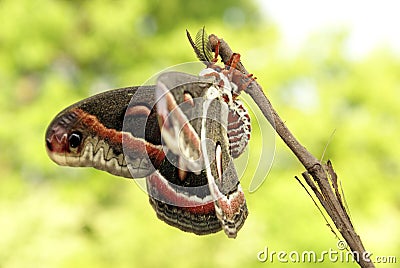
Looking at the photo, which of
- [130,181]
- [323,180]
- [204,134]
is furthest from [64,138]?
[130,181]

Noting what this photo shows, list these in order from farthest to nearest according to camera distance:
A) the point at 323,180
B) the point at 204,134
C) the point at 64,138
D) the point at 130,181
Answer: the point at 130,181
the point at 64,138
the point at 204,134
the point at 323,180

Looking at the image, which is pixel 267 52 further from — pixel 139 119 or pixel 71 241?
pixel 139 119

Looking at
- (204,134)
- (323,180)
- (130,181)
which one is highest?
(130,181)

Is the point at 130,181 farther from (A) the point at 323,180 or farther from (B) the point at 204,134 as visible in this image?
(A) the point at 323,180

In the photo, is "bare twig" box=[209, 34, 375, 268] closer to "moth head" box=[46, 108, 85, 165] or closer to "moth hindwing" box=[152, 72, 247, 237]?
"moth hindwing" box=[152, 72, 247, 237]

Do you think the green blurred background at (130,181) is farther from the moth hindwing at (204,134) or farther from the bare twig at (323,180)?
the bare twig at (323,180)

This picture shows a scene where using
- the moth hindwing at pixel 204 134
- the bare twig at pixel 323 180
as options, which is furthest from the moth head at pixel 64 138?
the bare twig at pixel 323 180

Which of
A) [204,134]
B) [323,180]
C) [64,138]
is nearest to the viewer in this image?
[323,180]
